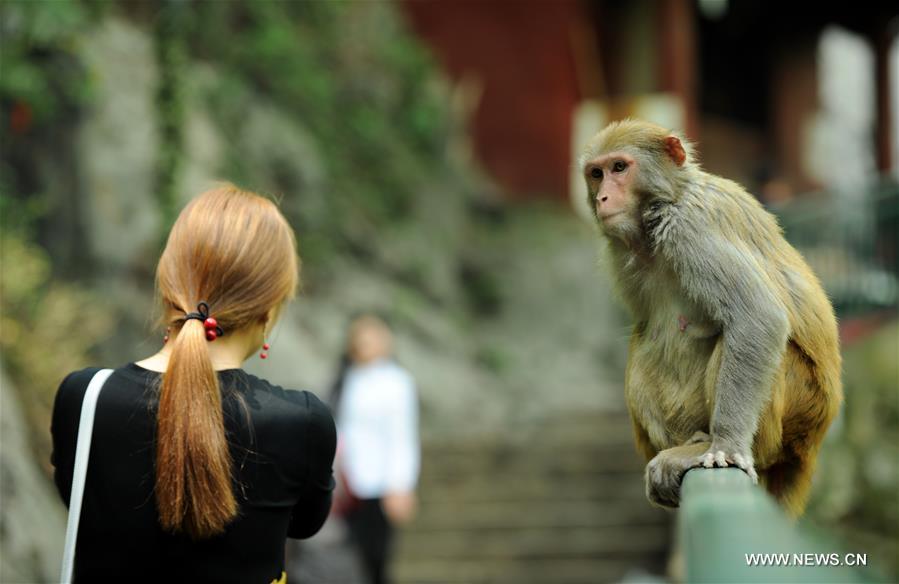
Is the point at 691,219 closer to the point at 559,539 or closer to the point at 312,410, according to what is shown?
the point at 312,410

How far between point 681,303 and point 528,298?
35.6 ft

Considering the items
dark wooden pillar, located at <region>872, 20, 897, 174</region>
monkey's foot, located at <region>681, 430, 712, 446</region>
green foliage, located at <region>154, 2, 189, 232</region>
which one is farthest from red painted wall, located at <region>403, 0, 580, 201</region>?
monkey's foot, located at <region>681, 430, 712, 446</region>

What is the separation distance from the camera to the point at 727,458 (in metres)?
2.66

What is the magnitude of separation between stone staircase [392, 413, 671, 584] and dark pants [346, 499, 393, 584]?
2520 mm

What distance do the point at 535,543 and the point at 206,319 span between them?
6716 millimetres

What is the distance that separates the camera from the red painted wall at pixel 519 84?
14680 mm

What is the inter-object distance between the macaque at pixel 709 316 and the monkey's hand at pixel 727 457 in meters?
0.03

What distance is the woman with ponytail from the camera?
6.84 feet

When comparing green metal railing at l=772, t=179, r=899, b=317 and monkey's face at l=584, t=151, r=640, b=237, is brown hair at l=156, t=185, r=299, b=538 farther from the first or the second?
green metal railing at l=772, t=179, r=899, b=317

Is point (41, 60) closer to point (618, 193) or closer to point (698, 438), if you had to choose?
point (618, 193)

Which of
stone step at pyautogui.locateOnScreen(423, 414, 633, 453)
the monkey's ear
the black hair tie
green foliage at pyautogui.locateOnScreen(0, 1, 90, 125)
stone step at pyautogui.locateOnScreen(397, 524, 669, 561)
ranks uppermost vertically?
green foliage at pyautogui.locateOnScreen(0, 1, 90, 125)

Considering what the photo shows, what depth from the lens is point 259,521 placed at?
2.18 m

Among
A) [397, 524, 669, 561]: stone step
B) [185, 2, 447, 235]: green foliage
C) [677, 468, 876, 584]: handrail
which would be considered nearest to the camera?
[677, 468, 876, 584]: handrail

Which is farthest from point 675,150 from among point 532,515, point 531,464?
point 531,464
